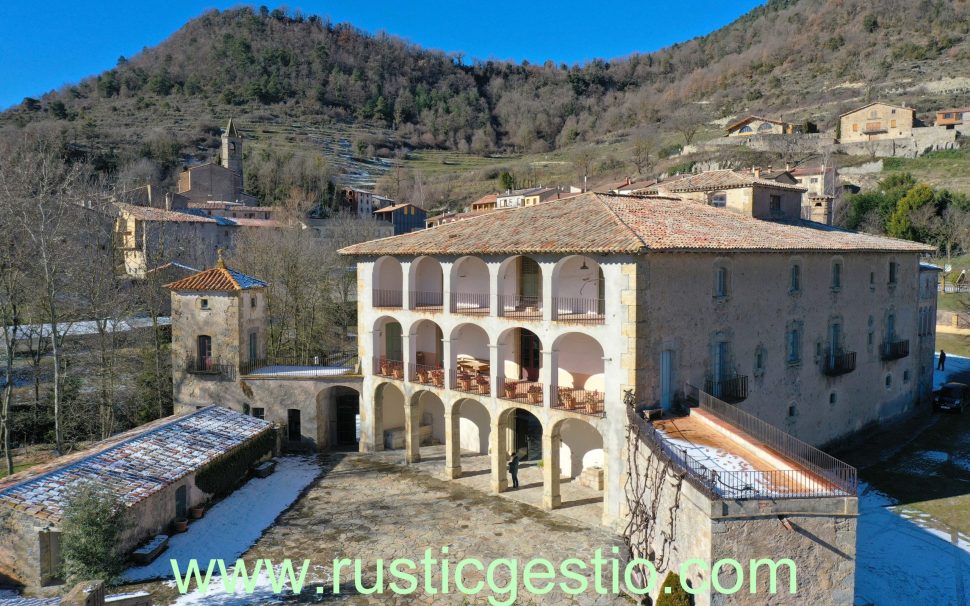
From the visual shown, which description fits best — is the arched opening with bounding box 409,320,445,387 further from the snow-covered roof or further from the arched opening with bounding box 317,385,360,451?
the snow-covered roof

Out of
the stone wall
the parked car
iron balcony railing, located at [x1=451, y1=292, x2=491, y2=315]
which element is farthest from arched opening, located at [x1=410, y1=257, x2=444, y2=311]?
the parked car

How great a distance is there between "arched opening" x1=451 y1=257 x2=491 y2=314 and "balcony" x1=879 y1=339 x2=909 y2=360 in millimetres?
19324

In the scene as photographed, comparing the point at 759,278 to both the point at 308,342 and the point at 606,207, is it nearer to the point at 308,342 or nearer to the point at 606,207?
the point at 606,207

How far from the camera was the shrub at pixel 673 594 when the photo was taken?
45.7 ft

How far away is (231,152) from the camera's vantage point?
93.4 metres

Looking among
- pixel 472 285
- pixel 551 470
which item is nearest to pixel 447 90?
pixel 472 285

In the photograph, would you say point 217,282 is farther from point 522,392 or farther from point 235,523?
point 522,392

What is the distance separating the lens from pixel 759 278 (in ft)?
77.2

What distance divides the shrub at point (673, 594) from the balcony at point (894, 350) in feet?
73.9

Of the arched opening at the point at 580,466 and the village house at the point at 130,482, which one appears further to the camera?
the arched opening at the point at 580,466

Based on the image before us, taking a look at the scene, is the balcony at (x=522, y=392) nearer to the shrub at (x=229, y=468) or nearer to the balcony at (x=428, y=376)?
the balcony at (x=428, y=376)

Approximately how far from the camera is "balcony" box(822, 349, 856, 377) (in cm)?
2750
